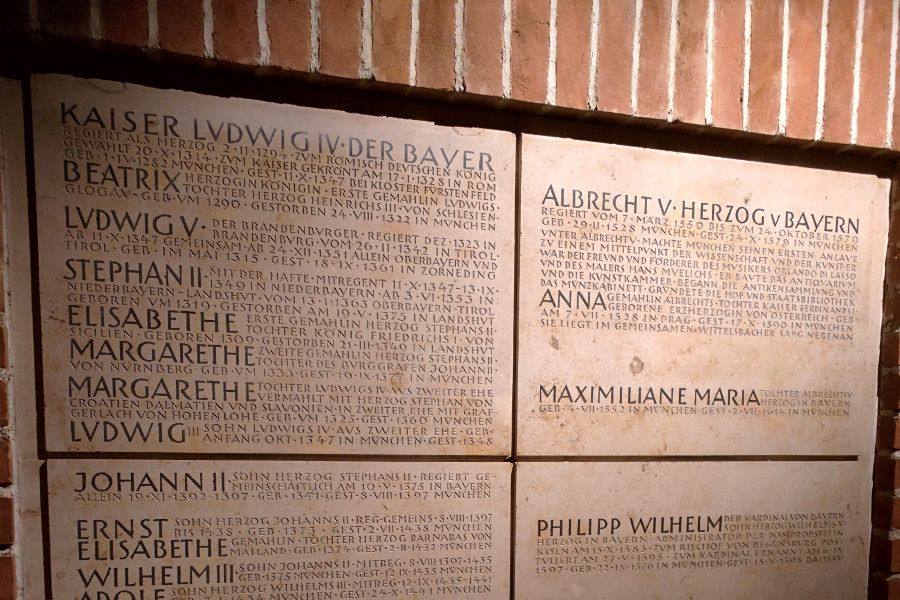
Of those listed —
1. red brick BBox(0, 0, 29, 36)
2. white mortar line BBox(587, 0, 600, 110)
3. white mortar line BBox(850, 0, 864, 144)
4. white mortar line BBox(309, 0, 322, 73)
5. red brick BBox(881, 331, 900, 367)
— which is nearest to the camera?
red brick BBox(0, 0, 29, 36)

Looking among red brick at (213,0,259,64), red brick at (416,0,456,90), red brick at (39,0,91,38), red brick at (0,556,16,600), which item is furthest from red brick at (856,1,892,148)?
red brick at (0,556,16,600)

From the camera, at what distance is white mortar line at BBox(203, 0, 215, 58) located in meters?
0.94

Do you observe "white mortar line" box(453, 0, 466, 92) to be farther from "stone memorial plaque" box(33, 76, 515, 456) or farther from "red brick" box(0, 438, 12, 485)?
"red brick" box(0, 438, 12, 485)

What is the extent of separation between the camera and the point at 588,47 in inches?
42.7

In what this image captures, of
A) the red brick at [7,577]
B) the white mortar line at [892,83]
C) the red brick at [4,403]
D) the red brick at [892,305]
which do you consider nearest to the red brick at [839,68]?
the white mortar line at [892,83]

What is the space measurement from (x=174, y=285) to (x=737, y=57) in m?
1.34

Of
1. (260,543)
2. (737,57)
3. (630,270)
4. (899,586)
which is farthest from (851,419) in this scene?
(260,543)

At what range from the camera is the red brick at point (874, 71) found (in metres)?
1.19

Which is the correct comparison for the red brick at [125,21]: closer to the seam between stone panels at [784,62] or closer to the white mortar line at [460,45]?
the white mortar line at [460,45]

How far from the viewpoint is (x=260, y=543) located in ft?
3.53

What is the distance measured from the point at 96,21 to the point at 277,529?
41.6 inches

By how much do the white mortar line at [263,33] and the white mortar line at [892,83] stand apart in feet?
4.73

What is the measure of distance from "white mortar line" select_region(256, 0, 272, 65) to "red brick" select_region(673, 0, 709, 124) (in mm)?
881

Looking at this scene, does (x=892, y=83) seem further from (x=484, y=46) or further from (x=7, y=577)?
(x=7, y=577)
